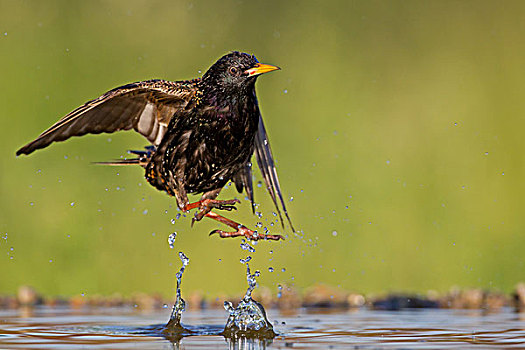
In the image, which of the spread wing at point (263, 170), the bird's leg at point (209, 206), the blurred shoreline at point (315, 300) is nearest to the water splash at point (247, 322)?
the bird's leg at point (209, 206)

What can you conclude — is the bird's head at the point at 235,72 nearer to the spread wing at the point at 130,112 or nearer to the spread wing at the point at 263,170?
the spread wing at the point at 130,112

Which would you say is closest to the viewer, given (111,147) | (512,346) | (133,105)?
(512,346)

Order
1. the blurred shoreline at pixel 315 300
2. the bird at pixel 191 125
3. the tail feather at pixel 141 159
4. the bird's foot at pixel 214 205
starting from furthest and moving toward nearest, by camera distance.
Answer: the blurred shoreline at pixel 315 300, the tail feather at pixel 141 159, the bird at pixel 191 125, the bird's foot at pixel 214 205

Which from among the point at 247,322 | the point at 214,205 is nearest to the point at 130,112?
the point at 214,205

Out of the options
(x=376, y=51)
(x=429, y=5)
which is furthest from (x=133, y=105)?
(x=429, y=5)

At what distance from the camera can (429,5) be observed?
10.2m

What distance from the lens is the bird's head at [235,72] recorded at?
15.7ft

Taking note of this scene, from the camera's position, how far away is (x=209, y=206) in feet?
15.2

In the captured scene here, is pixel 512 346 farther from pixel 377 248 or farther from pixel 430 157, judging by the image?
pixel 430 157

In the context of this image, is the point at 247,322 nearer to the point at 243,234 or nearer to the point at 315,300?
the point at 243,234

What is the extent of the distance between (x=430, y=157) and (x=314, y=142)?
46.1 inches

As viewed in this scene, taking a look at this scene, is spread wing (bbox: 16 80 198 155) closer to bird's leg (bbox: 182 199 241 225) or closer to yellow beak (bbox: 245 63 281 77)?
yellow beak (bbox: 245 63 281 77)

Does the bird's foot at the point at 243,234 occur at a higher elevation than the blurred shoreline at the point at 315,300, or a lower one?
higher

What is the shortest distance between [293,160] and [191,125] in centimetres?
341
